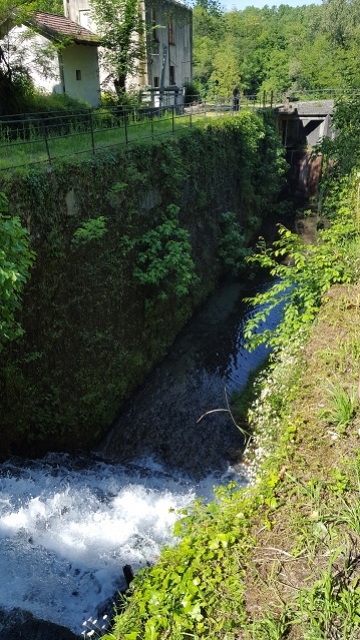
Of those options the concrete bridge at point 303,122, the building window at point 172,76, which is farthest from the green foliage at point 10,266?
the concrete bridge at point 303,122

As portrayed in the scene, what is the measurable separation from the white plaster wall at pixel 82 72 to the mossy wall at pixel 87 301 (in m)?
7.03

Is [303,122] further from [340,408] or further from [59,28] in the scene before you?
[340,408]

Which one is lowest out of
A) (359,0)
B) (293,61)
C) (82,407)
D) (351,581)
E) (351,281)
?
(82,407)

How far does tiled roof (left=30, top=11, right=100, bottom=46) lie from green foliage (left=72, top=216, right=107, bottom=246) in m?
9.53

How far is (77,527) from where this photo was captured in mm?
6977

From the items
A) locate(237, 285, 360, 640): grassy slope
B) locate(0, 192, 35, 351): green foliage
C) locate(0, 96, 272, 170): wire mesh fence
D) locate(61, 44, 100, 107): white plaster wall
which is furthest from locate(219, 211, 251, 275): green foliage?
locate(237, 285, 360, 640): grassy slope

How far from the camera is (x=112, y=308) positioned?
32.3 ft

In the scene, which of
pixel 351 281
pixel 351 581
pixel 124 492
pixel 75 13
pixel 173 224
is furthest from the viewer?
pixel 75 13

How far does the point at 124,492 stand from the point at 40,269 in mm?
3841

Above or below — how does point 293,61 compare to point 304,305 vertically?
above

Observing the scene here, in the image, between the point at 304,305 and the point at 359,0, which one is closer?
the point at 304,305

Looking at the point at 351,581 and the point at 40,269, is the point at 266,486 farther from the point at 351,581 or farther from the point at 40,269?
the point at 40,269

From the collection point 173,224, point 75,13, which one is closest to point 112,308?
point 173,224

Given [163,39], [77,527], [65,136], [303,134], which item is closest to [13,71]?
[65,136]
